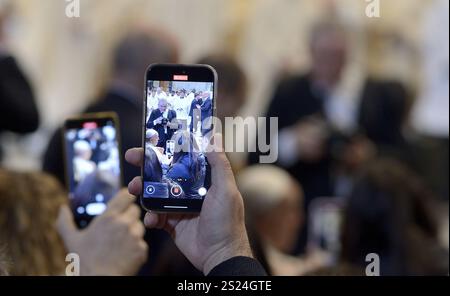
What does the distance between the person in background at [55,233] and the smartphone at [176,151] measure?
10.3 inches

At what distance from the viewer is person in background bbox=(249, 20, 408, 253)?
12.1ft

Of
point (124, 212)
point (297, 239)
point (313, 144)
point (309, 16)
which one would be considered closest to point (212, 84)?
point (124, 212)

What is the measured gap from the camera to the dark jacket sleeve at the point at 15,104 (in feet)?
9.04

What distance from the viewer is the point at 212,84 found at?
1.30 metres

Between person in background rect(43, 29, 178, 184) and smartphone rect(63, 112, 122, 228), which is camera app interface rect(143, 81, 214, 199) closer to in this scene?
smartphone rect(63, 112, 122, 228)

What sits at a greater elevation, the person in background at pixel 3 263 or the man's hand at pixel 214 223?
the man's hand at pixel 214 223

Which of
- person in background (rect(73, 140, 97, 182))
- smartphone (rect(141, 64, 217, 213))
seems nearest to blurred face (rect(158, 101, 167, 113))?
smartphone (rect(141, 64, 217, 213))

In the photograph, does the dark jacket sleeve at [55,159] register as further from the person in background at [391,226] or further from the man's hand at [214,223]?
the man's hand at [214,223]

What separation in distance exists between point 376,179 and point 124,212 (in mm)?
1039

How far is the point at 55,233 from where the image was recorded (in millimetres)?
1703

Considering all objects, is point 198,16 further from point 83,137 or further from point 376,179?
point 83,137

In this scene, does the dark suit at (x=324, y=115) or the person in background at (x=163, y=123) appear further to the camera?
the dark suit at (x=324, y=115)

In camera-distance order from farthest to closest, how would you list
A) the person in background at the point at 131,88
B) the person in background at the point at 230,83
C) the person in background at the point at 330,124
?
the person in background at the point at 330,124 < the person in background at the point at 131,88 < the person in background at the point at 230,83

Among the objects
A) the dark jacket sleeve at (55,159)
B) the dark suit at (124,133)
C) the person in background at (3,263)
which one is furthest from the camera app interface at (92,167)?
the dark jacket sleeve at (55,159)
